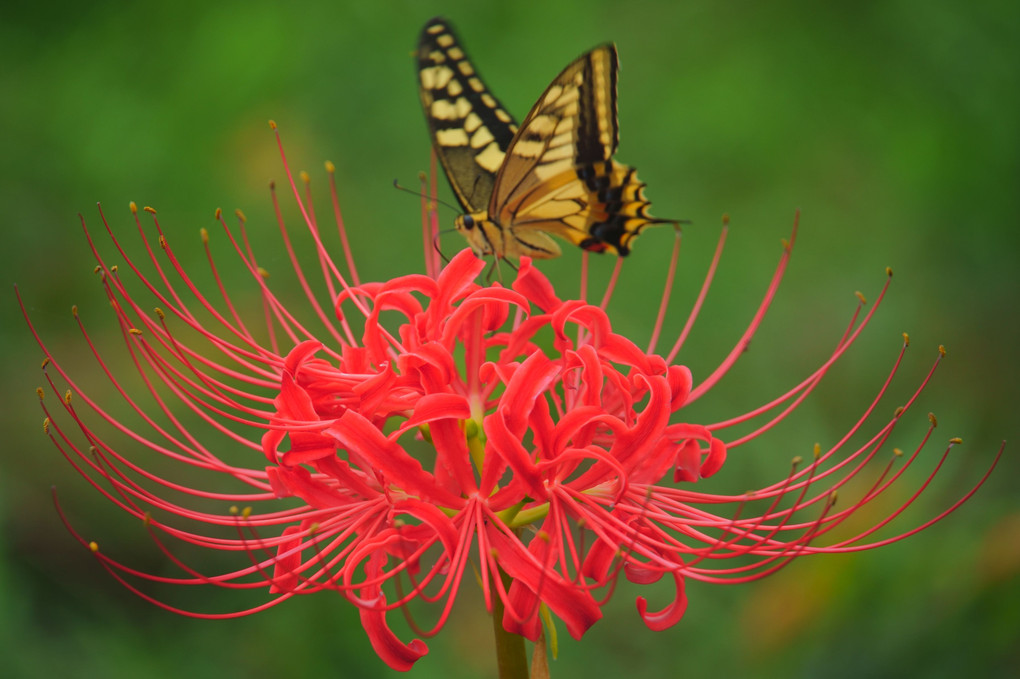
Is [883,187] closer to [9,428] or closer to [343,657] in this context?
[343,657]

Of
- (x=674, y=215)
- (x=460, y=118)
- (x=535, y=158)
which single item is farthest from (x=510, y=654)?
(x=674, y=215)

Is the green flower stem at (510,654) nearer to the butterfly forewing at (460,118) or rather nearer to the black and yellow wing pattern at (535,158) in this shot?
the black and yellow wing pattern at (535,158)

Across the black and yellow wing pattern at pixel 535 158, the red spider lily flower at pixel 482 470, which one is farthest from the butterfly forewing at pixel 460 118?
the red spider lily flower at pixel 482 470

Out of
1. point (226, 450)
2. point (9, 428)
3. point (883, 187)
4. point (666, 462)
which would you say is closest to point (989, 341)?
point (883, 187)

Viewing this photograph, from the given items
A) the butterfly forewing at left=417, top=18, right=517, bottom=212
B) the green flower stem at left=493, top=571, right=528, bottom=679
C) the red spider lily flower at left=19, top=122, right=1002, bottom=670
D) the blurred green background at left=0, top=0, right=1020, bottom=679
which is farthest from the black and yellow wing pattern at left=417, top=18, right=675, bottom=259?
the blurred green background at left=0, top=0, right=1020, bottom=679

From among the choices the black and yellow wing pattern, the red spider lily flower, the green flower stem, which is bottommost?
the green flower stem

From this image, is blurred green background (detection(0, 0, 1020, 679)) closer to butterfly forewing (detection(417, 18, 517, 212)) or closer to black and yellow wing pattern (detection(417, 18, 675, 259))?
black and yellow wing pattern (detection(417, 18, 675, 259))

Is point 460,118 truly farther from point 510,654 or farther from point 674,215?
point 674,215
